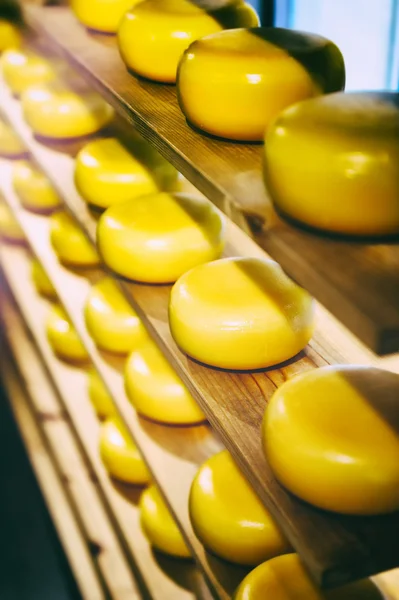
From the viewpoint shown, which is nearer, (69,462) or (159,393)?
(159,393)

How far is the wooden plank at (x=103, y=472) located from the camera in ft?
4.68

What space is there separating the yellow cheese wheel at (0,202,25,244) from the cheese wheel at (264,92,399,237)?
2.19 metres

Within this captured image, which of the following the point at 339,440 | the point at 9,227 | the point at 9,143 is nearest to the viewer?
the point at 339,440

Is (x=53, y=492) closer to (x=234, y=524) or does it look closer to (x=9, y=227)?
(x=9, y=227)

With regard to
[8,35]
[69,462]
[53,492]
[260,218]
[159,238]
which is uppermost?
[260,218]

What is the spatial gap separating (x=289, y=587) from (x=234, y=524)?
11cm

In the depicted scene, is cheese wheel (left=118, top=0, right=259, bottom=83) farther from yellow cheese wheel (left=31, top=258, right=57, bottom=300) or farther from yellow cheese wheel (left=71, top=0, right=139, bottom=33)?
yellow cheese wheel (left=31, top=258, right=57, bottom=300)

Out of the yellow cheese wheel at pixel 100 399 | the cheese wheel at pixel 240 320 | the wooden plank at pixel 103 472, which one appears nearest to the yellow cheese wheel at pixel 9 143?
the wooden plank at pixel 103 472

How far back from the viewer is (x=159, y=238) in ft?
4.04

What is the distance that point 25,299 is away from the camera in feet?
8.35

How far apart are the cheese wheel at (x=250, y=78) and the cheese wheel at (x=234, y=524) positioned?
1.66 feet

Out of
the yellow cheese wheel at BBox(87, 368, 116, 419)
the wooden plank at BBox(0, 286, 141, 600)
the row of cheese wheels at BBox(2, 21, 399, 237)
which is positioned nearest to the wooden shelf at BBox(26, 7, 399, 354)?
the row of cheese wheels at BBox(2, 21, 399, 237)

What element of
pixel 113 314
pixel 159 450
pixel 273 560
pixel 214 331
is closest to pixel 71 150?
pixel 113 314

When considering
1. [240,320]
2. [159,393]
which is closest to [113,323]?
[159,393]
